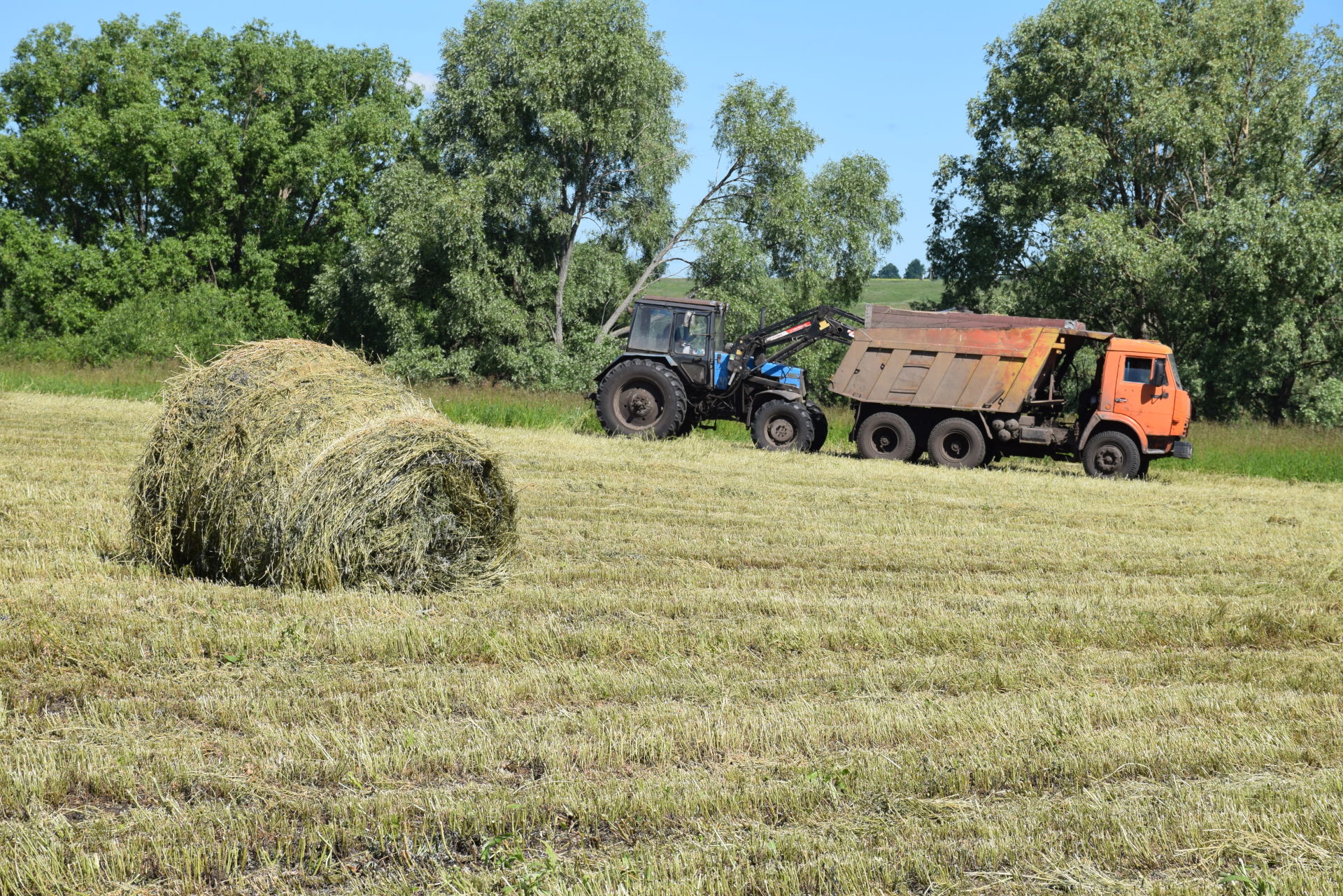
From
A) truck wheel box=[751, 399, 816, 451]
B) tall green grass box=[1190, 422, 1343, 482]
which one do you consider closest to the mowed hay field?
truck wheel box=[751, 399, 816, 451]

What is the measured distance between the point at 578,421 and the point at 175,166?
84.5 ft

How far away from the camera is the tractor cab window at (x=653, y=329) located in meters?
19.3

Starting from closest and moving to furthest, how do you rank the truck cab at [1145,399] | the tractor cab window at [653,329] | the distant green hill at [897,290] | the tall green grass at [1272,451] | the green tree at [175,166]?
the truck cab at [1145,399]
the tall green grass at [1272,451]
the tractor cab window at [653,329]
the green tree at [175,166]
the distant green hill at [897,290]

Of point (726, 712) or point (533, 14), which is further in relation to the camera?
point (533, 14)

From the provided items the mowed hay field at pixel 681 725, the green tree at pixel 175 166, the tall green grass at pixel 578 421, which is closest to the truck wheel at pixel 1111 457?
the tall green grass at pixel 578 421

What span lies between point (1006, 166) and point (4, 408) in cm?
2321

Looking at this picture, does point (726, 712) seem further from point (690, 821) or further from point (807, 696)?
point (690, 821)

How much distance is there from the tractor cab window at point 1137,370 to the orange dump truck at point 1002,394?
0.01m

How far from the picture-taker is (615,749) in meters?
4.46

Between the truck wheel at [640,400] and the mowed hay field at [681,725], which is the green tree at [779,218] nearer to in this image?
the truck wheel at [640,400]

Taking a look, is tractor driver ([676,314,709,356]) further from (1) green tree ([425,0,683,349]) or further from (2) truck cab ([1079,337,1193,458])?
(1) green tree ([425,0,683,349])

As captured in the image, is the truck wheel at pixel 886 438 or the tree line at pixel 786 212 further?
the tree line at pixel 786 212

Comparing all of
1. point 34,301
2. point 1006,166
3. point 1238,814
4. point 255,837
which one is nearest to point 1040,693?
point 1238,814

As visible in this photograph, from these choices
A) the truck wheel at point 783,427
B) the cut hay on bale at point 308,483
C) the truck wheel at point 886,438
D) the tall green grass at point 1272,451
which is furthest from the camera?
the tall green grass at point 1272,451
